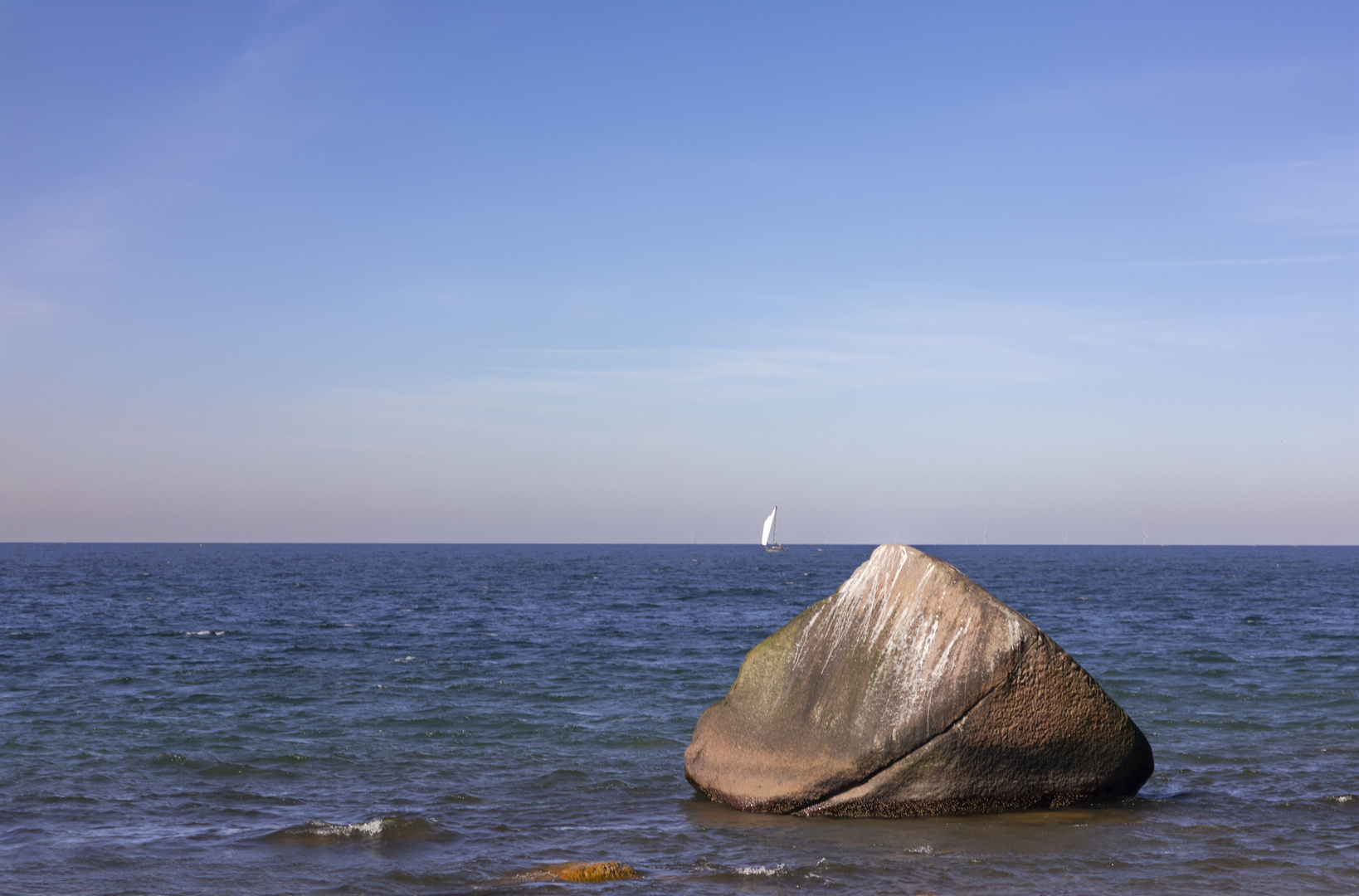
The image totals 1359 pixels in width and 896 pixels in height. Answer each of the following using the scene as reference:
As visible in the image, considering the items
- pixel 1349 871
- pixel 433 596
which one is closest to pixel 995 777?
pixel 1349 871

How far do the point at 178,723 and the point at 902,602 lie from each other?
1287 cm

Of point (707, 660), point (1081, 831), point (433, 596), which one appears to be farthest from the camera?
point (433, 596)

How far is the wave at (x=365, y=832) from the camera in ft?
34.2

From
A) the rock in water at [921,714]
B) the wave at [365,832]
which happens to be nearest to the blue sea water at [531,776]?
the wave at [365,832]

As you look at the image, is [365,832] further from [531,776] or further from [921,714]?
[921,714]

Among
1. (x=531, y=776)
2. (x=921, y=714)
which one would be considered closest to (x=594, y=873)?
(x=921, y=714)

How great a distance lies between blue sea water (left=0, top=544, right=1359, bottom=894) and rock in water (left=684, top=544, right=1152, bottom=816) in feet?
1.18

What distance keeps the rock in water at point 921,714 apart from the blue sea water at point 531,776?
0.36 meters

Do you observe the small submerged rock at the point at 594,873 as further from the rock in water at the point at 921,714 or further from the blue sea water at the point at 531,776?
the rock in water at the point at 921,714

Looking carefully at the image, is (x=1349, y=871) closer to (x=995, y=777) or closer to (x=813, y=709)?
(x=995, y=777)

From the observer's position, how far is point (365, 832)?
10.6m

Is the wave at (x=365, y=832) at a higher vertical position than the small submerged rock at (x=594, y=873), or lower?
lower

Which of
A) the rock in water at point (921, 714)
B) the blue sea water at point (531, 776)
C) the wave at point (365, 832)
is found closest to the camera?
the blue sea water at point (531, 776)

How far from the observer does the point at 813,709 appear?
10820 millimetres
